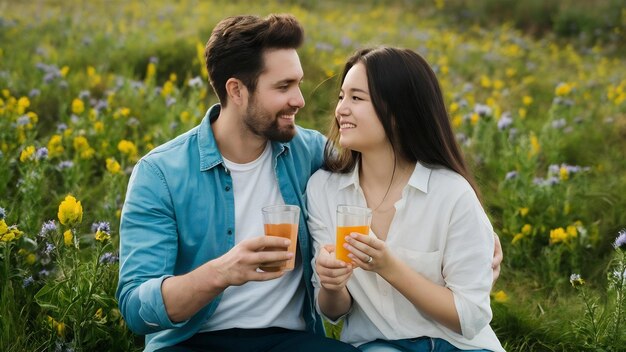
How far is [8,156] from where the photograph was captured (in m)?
3.95

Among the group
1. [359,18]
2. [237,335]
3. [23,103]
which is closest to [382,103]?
[237,335]

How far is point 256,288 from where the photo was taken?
2.65 metres

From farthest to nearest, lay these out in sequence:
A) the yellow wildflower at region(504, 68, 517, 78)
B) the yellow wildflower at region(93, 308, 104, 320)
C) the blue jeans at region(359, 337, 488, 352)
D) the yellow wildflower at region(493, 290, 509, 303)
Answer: the yellow wildflower at region(504, 68, 517, 78) < the yellow wildflower at region(493, 290, 509, 303) < the yellow wildflower at region(93, 308, 104, 320) < the blue jeans at region(359, 337, 488, 352)

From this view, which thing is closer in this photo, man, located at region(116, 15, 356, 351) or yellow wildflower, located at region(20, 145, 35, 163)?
man, located at region(116, 15, 356, 351)

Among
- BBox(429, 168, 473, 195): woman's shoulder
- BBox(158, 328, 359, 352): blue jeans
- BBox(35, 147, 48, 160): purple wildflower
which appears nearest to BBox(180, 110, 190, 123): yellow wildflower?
BBox(35, 147, 48, 160): purple wildflower

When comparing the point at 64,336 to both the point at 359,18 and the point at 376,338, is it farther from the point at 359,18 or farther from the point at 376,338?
the point at 359,18

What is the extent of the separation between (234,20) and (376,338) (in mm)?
1417

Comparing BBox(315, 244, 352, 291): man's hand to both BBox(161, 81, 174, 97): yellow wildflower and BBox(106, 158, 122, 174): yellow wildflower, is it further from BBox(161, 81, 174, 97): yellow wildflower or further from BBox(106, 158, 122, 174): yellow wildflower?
BBox(161, 81, 174, 97): yellow wildflower

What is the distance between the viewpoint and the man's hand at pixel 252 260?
2.07m

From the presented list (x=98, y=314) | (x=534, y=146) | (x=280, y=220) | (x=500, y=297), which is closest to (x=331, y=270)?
(x=280, y=220)

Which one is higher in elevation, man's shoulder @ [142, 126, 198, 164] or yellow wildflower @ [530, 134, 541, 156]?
man's shoulder @ [142, 126, 198, 164]

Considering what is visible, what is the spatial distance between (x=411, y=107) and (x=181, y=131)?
7.08 ft

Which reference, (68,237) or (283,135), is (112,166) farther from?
(283,135)

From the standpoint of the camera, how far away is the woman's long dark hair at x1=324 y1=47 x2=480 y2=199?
2.59 m
